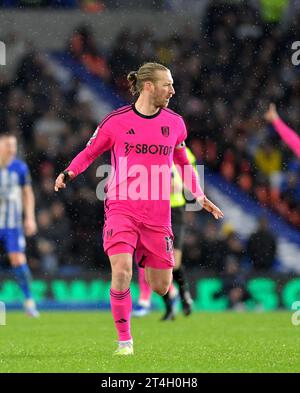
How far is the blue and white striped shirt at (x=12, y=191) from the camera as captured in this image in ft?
48.3

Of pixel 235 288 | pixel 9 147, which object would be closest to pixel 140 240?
pixel 9 147

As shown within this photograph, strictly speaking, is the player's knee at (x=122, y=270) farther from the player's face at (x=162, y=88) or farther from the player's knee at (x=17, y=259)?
the player's knee at (x=17, y=259)

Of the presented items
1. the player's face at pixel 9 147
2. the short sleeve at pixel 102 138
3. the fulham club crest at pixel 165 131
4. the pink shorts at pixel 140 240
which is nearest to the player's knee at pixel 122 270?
the pink shorts at pixel 140 240

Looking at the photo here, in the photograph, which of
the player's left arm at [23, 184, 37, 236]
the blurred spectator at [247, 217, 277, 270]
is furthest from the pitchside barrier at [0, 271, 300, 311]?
the player's left arm at [23, 184, 37, 236]

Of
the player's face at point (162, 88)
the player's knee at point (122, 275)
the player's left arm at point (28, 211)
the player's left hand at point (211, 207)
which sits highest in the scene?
the player's left arm at point (28, 211)

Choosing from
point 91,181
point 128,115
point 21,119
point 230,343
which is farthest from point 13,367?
point 21,119

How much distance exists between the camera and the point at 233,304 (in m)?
17.1

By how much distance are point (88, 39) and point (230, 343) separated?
14.7 metres

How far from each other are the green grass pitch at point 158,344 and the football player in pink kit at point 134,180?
0.60m

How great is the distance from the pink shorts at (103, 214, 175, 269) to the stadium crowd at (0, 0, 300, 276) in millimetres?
8464

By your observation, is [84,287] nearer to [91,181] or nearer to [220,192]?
[91,181]

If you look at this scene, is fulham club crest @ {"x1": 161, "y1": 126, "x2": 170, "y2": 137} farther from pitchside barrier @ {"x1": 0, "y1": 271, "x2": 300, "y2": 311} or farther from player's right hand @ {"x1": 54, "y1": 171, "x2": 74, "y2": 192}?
pitchside barrier @ {"x1": 0, "y1": 271, "x2": 300, "y2": 311}

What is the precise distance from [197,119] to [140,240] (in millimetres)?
13529
